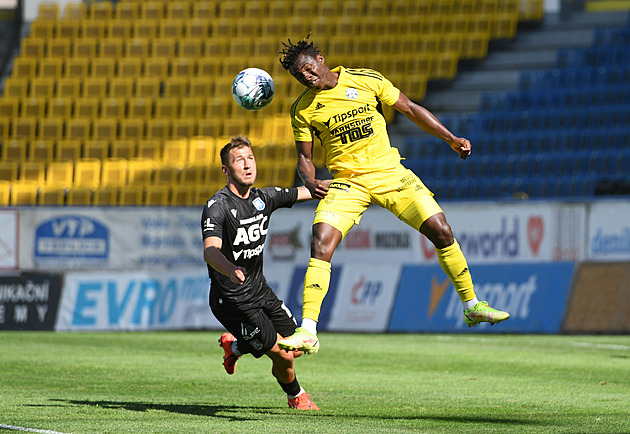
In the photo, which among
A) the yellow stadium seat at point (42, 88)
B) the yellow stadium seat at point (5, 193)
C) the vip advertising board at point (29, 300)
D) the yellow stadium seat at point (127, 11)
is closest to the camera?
the vip advertising board at point (29, 300)

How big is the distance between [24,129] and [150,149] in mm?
3706

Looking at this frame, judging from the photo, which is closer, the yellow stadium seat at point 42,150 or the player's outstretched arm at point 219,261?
the player's outstretched arm at point 219,261

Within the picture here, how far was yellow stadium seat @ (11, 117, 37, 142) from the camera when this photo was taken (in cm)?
2675

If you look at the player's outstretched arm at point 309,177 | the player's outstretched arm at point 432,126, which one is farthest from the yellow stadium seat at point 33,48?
the player's outstretched arm at point 432,126

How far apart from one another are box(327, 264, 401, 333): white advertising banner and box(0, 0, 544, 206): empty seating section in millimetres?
6398

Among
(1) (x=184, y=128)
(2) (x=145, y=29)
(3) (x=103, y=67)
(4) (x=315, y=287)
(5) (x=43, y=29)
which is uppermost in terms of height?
(2) (x=145, y=29)

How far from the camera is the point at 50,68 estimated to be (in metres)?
28.3

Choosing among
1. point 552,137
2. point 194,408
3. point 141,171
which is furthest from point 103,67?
point 194,408

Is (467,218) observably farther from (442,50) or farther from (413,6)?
(413,6)

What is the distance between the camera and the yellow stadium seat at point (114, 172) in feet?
81.4

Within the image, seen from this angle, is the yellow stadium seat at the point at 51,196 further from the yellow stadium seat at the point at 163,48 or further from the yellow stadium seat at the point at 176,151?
the yellow stadium seat at the point at 163,48

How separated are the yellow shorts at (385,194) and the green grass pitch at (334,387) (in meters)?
1.47

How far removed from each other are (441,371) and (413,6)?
17542 millimetres

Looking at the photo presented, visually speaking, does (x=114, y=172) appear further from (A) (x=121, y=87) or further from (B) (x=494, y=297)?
(B) (x=494, y=297)
